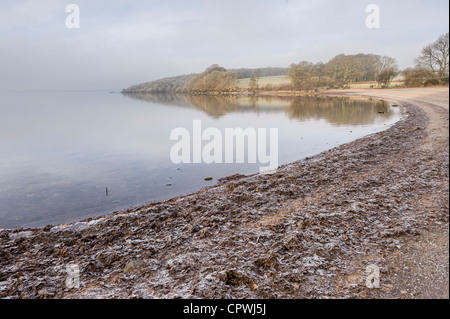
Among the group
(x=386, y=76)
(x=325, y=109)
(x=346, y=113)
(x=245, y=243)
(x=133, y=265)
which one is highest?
(x=386, y=76)

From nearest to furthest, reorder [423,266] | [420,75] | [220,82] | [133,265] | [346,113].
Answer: [423,266], [133,265], [420,75], [346,113], [220,82]

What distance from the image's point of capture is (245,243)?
555cm

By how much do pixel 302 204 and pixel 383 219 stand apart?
208 centimetres

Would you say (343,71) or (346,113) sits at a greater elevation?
(343,71)

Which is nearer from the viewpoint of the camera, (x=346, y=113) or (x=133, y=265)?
(x=133, y=265)

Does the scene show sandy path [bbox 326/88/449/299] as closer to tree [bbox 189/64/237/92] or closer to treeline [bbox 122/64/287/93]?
treeline [bbox 122/64/287/93]

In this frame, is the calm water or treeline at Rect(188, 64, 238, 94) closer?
the calm water

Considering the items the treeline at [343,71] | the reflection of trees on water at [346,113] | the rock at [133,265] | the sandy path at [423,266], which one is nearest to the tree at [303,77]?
the treeline at [343,71]

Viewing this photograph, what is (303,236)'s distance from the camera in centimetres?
554

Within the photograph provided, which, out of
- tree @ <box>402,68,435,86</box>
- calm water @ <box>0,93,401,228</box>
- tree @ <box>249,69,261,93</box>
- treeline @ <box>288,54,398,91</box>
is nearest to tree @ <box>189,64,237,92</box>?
tree @ <box>249,69,261,93</box>

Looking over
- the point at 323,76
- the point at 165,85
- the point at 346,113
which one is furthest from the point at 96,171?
the point at 165,85

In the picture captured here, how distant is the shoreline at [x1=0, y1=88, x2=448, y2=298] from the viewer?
4270mm

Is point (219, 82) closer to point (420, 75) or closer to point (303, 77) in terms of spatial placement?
point (303, 77)
